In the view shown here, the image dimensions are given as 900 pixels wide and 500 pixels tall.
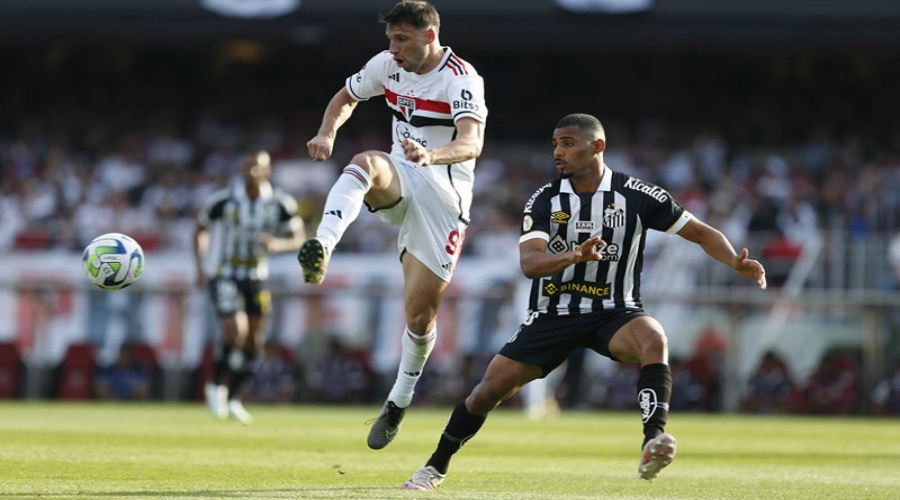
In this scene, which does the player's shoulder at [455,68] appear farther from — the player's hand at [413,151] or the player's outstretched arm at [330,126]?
the player's hand at [413,151]

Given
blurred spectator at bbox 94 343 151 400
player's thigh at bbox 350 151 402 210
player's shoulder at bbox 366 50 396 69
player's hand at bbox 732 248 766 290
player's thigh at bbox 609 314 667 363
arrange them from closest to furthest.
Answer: player's thigh at bbox 609 314 667 363 < player's hand at bbox 732 248 766 290 < player's thigh at bbox 350 151 402 210 < player's shoulder at bbox 366 50 396 69 < blurred spectator at bbox 94 343 151 400

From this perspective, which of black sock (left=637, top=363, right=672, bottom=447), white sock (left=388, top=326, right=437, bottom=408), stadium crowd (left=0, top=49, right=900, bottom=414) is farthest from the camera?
stadium crowd (left=0, top=49, right=900, bottom=414)

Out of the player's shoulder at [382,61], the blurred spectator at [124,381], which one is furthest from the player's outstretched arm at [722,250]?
the blurred spectator at [124,381]

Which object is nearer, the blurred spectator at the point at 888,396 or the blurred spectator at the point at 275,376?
the blurred spectator at the point at 888,396

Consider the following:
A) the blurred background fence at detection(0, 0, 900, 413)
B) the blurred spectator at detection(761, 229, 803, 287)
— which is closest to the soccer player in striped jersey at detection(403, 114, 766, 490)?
the blurred background fence at detection(0, 0, 900, 413)

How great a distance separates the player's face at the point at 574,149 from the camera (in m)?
7.57

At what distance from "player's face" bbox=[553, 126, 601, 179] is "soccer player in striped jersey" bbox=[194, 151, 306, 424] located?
6900mm

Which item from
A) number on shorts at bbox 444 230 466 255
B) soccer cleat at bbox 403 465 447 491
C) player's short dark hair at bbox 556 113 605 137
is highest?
player's short dark hair at bbox 556 113 605 137

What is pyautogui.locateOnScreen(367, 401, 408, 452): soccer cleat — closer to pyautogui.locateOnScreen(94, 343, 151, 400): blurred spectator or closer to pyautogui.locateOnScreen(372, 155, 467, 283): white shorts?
pyautogui.locateOnScreen(372, 155, 467, 283): white shorts

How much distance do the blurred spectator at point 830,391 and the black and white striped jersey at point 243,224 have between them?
874cm

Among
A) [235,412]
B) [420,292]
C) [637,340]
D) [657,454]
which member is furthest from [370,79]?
[235,412]

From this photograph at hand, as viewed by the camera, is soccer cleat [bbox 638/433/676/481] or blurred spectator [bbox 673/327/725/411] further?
blurred spectator [bbox 673/327/725/411]

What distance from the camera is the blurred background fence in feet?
66.7

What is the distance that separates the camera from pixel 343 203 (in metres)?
7.62
